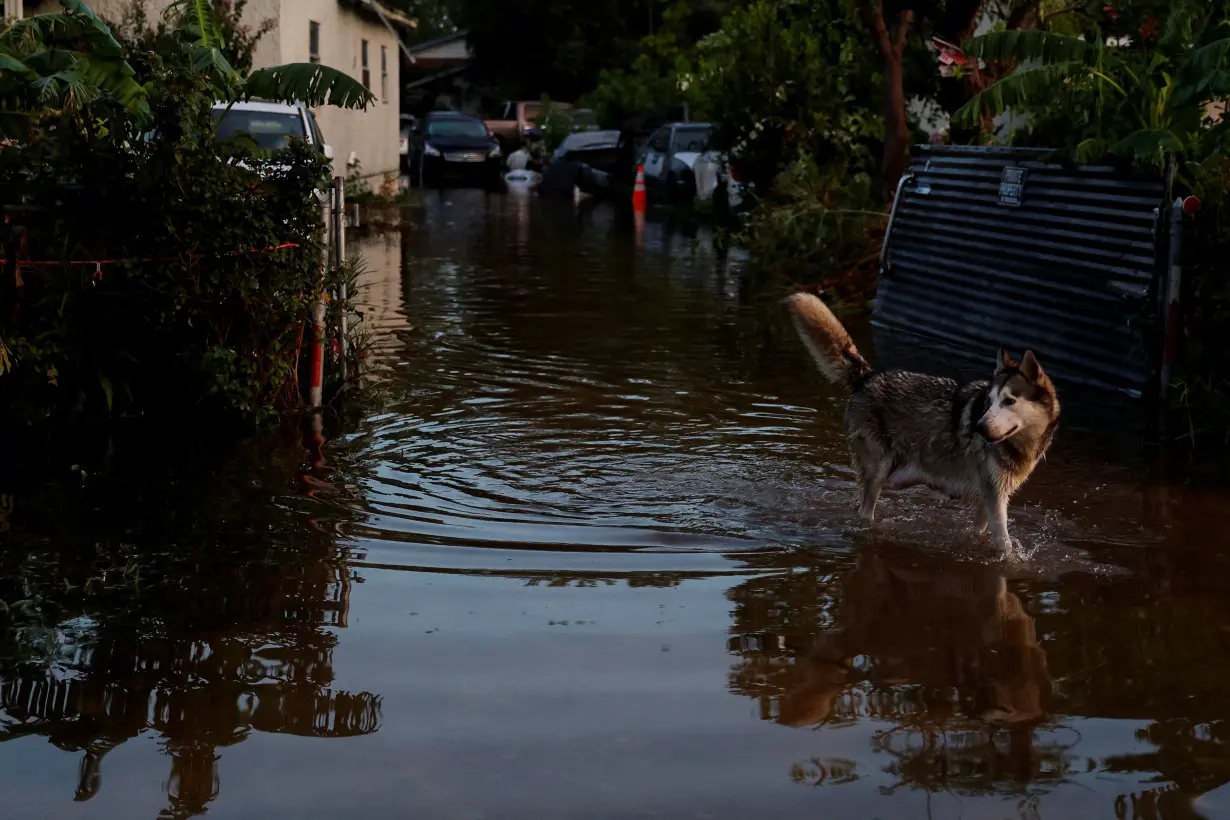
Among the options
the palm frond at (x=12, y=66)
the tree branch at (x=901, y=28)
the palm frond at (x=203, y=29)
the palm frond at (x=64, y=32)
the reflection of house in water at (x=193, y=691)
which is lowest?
the reflection of house in water at (x=193, y=691)

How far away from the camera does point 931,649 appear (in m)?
6.03

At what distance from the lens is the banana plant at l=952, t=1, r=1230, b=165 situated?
10672 mm

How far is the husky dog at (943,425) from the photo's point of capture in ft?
23.8

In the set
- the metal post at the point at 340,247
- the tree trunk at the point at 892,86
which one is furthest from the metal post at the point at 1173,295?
the tree trunk at the point at 892,86

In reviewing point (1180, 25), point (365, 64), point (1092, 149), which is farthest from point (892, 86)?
point (365, 64)

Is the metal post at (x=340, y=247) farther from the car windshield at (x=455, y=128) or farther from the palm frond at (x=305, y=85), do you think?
the car windshield at (x=455, y=128)

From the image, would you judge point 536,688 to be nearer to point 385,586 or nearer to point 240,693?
point 240,693

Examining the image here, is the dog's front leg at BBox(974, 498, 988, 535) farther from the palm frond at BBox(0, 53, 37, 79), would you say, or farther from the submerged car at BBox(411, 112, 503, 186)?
the submerged car at BBox(411, 112, 503, 186)

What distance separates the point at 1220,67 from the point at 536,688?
7.38 meters

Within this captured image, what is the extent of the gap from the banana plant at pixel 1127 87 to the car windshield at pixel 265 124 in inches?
349

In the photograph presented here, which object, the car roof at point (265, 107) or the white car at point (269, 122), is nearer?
the white car at point (269, 122)

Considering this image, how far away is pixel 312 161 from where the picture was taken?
9984 millimetres

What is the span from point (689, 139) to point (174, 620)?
29.2m

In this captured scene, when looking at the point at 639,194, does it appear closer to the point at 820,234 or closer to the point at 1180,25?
the point at 820,234
